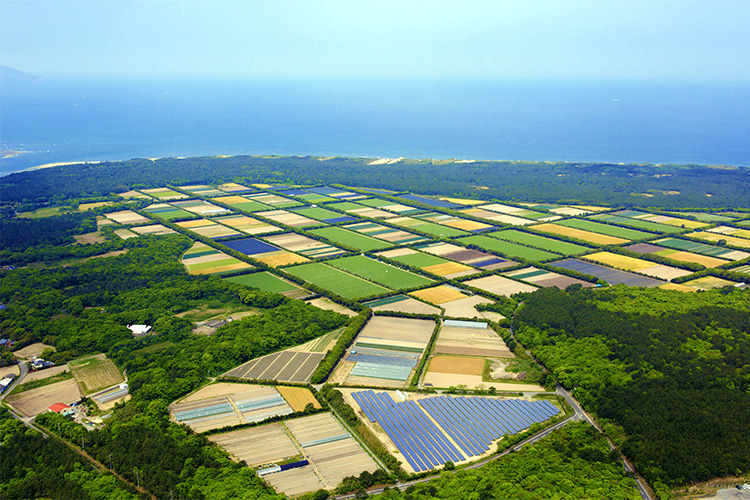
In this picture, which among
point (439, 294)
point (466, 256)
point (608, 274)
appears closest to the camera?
point (439, 294)

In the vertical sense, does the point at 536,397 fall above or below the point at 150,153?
below

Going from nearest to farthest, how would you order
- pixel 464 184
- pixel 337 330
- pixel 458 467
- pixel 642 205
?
pixel 458 467, pixel 337 330, pixel 642 205, pixel 464 184

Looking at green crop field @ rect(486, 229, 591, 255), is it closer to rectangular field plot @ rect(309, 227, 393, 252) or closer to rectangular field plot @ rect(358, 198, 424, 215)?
rectangular field plot @ rect(309, 227, 393, 252)

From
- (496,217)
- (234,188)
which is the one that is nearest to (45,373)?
(496,217)

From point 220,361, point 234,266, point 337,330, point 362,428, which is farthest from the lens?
point 234,266

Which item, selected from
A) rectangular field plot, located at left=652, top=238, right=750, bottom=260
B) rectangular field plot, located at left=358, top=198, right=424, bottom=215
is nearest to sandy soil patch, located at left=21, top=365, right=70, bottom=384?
rectangular field plot, located at left=358, top=198, right=424, bottom=215

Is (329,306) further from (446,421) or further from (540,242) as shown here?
(540,242)

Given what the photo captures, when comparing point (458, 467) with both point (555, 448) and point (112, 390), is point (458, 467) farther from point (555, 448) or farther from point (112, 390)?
point (112, 390)

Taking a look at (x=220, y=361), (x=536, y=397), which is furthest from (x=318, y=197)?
(x=536, y=397)
